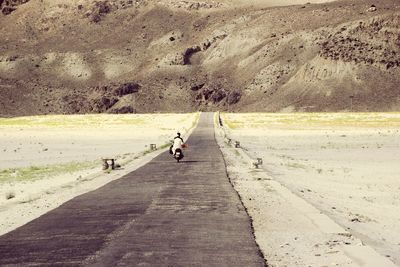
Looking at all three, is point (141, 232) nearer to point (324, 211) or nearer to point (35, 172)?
point (324, 211)

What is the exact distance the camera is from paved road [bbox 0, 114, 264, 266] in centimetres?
870

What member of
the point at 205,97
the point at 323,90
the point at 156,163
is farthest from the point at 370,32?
the point at 156,163

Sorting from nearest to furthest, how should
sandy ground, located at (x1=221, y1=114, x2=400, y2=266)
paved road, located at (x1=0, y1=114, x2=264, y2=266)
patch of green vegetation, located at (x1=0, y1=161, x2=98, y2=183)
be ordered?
1. paved road, located at (x1=0, y1=114, x2=264, y2=266)
2. sandy ground, located at (x1=221, y1=114, x2=400, y2=266)
3. patch of green vegetation, located at (x1=0, y1=161, x2=98, y2=183)

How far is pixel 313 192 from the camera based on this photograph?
62.8 ft

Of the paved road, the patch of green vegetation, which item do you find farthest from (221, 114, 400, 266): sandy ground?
the patch of green vegetation

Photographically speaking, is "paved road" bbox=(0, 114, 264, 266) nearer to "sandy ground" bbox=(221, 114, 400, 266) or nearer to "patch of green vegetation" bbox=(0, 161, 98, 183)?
"sandy ground" bbox=(221, 114, 400, 266)

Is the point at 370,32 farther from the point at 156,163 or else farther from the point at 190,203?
the point at 190,203

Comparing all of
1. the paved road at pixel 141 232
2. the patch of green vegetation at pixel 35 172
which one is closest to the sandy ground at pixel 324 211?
the paved road at pixel 141 232

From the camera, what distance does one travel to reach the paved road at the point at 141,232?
8.70 meters

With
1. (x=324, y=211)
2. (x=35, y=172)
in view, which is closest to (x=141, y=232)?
(x=324, y=211)

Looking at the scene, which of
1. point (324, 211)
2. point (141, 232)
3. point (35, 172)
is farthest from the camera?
point (35, 172)

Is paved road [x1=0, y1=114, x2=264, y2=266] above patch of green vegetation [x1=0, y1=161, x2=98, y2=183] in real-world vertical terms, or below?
above

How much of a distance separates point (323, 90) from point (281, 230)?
159328mm

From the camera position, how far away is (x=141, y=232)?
34.8 feet
